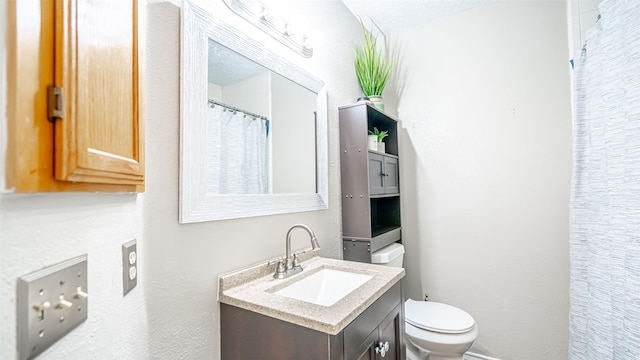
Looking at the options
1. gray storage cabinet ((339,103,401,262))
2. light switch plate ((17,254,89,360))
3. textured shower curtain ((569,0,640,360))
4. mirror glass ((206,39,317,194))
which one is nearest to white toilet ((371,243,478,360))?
gray storage cabinet ((339,103,401,262))

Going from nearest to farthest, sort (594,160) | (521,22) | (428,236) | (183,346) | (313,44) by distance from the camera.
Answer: (183,346) < (594,160) < (313,44) < (521,22) < (428,236)

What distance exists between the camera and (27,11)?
0.37 m

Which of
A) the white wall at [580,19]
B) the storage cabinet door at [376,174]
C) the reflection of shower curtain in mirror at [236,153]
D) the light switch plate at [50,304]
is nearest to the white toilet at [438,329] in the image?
the storage cabinet door at [376,174]

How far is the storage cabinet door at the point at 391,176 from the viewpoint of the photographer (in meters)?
1.97

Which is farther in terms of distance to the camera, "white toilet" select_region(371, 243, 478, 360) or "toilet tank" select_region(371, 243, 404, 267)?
"toilet tank" select_region(371, 243, 404, 267)

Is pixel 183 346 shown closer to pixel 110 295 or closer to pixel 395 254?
pixel 110 295

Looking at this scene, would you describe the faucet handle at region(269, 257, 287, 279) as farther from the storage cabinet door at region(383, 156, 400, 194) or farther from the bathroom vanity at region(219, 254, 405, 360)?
the storage cabinet door at region(383, 156, 400, 194)

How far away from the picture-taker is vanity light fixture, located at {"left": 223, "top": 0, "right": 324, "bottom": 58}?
3.84ft

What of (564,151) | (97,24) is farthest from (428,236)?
(97,24)

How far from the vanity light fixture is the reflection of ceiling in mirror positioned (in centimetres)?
18

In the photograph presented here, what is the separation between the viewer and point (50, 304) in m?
0.42

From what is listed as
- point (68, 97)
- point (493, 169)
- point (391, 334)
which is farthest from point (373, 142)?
point (68, 97)

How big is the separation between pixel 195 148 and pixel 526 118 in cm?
203

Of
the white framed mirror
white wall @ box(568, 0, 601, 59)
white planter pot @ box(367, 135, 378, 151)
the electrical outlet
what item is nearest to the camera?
the electrical outlet
